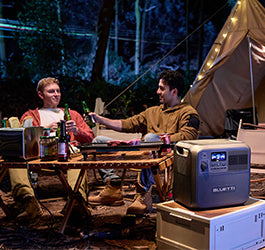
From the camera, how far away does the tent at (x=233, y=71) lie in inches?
175

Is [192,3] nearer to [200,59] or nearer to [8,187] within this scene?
[200,59]

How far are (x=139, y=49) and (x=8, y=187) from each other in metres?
6.20

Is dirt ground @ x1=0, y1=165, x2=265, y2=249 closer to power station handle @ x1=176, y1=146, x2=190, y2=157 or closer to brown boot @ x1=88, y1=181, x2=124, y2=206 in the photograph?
brown boot @ x1=88, y1=181, x2=124, y2=206

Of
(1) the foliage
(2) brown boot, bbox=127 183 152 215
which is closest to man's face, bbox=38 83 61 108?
(2) brown boot, bbox=127 183 152 215

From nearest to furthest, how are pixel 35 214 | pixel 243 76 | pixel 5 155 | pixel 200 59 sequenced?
pixel 5 155 → pixel 35 214 → pixel 243 76 → pixel 200 59

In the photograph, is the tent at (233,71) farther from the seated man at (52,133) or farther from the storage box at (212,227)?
the storage box at (212,227)

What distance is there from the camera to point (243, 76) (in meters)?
5.30

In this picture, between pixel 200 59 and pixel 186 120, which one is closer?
pixel 186 120

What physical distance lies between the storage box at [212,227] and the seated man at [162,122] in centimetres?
76

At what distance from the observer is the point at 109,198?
9.54 ft

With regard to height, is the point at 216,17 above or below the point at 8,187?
above

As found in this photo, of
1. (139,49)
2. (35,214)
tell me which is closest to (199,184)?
(35,214)

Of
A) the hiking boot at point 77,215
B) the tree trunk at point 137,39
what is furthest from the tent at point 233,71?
the tree trunk at point 137,39

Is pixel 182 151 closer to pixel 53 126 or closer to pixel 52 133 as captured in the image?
pixel 53 126
